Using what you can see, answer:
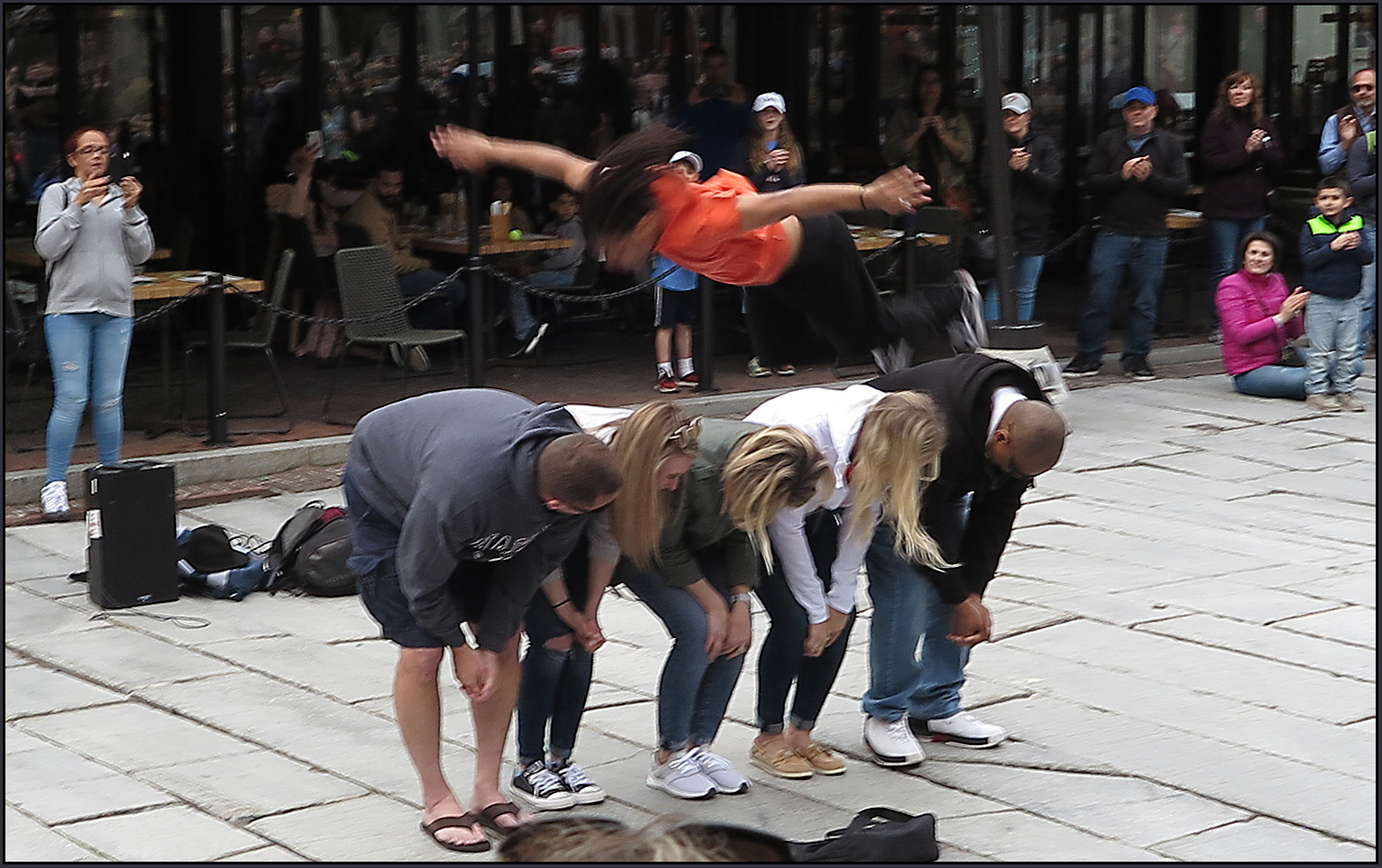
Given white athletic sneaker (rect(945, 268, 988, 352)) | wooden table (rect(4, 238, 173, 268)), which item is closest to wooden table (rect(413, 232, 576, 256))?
wooden table (rect(4, 238, 173, 268))

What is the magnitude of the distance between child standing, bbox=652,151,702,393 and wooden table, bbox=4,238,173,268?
298 centimetres

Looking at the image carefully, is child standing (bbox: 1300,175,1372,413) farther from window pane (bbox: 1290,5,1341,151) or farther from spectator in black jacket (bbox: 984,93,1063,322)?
window pane (bbox: 1290,5,1341,151)

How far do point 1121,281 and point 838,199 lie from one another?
23.6 feet

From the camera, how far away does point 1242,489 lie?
30.3 ft

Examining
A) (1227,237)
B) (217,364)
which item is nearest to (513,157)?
(217,364)

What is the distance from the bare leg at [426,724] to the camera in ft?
15.3

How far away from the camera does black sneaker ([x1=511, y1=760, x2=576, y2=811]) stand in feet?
16.4

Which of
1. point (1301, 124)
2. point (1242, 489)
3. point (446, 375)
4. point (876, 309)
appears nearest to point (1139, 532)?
point (1242, 489)

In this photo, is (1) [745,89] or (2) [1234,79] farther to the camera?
(1) [745,89]

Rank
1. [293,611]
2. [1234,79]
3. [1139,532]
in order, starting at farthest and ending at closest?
[1234,79]
[1139,532]
[293,611]

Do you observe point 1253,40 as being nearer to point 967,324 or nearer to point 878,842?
point 967,324

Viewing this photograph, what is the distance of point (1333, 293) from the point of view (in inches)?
428

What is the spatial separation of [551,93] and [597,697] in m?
8.80

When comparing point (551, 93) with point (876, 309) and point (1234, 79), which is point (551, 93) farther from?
point (876, 309)
